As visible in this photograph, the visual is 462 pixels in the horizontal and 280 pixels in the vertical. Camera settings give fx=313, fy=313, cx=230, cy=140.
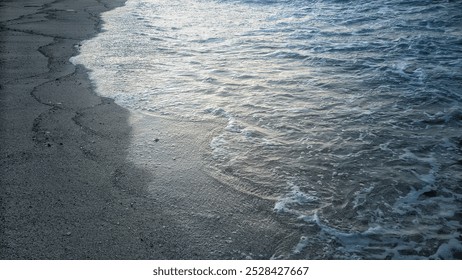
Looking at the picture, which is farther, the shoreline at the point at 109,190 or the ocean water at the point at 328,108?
the ocean water at the point at 328,108

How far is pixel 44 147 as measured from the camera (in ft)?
11.6

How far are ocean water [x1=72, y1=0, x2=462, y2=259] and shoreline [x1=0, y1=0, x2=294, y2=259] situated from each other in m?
0.25

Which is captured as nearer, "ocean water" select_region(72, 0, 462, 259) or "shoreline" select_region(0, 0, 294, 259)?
"shoreline" select_region(0, 0, 294, 259)

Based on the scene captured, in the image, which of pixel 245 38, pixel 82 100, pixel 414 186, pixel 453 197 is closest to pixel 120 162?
pixel 82 100

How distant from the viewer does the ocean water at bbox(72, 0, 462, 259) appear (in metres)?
2.68

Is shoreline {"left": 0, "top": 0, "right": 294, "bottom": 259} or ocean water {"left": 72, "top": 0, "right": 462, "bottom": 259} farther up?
ocean water {"left": 72, "top": 0, "right": 462, "bottom": 259}

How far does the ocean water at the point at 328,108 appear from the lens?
106 inches

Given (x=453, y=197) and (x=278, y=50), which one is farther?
(x=278, y=50)

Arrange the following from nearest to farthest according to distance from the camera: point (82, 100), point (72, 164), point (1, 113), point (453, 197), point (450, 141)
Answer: point (453, 197) → point (72, 164) → point (450, 141) → point (1, 113) → point (82, 100)

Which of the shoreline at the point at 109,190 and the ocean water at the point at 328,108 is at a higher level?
the ocean water at the point at 328,108

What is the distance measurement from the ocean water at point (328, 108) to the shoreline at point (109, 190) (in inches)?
10.0

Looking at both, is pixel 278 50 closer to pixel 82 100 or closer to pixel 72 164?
pixel 82 100
